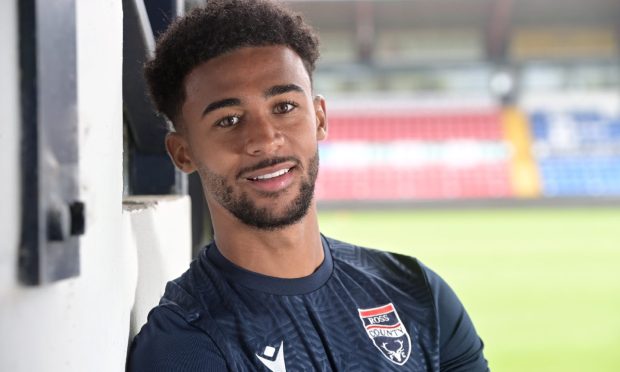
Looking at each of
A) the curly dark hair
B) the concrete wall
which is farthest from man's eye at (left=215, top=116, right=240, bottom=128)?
the concrete wall

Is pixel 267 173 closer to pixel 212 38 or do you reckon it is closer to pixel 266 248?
pixel 266 248

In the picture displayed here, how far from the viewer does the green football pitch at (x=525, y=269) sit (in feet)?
17.8

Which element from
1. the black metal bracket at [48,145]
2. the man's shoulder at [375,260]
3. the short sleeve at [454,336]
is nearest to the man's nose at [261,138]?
the man's shoulder at [375,260]

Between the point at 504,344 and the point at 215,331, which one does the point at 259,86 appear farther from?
the point at 504,344

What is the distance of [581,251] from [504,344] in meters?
4.41

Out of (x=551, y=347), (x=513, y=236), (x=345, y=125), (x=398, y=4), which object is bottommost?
(x=551, y=347)

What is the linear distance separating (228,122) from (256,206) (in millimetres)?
163

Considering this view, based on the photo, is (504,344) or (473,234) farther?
(473,234)

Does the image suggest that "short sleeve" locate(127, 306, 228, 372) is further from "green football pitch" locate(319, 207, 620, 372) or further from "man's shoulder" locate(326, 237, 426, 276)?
"green football pitch" locate(319, 207, 620, 372)

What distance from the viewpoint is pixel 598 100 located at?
1802cm

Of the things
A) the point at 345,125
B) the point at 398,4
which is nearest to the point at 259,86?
the point at 398,4

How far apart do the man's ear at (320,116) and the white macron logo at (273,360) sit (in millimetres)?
509

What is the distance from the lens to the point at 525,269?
27.3ft

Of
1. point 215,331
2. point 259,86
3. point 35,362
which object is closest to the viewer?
point 35,362
